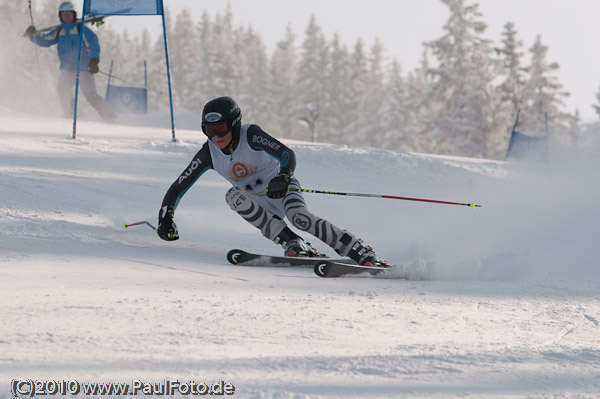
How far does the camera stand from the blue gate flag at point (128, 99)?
19891 mm

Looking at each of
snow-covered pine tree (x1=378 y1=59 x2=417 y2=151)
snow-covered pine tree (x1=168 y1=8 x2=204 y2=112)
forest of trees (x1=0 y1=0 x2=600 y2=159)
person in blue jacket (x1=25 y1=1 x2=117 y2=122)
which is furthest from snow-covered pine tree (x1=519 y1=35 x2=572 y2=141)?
snow-covered pine tree (x1=168 y1=8 x2=204 y2=112)

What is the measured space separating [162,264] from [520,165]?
885cm

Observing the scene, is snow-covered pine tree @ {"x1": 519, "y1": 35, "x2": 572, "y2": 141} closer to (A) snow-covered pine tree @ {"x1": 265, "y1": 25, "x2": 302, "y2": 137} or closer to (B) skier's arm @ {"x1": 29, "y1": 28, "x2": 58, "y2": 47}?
(A) snow-covered pine tree @ {"x1": 265, "y1": 25, "x2": 302, "y2": 137}

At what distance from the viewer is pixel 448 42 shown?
34219mm

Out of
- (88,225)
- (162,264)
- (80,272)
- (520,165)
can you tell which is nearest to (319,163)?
(520,165)

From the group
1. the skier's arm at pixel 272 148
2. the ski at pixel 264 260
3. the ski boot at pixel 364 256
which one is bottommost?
the ski at pixel 264 260

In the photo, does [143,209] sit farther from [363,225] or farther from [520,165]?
[520,165]

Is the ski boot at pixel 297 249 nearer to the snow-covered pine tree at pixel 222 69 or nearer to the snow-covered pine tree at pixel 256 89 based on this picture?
the snow-covered pine tree at pixel 256 89

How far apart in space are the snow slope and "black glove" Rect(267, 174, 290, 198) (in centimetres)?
54

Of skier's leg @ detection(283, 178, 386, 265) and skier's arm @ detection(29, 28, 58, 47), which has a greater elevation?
skier's arm @ detection(29, 28, 58, 47)

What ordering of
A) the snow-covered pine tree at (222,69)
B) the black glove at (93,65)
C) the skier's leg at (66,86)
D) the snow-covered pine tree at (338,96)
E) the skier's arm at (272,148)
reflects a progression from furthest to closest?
the snow-covered pine tree at (222,69) → the snow-covered pine tree at (338,96) → the skier's leg at (66,86) → the black glove at (93,65) → the skier's arm at (272,148)

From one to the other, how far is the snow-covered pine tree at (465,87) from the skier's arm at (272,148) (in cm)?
2961

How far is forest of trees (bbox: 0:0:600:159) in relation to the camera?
33.7 metres

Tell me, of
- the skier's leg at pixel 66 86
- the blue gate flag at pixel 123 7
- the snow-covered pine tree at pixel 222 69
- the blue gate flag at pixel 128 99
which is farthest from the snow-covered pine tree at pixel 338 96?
the blue gate flag at pixel 123 7
